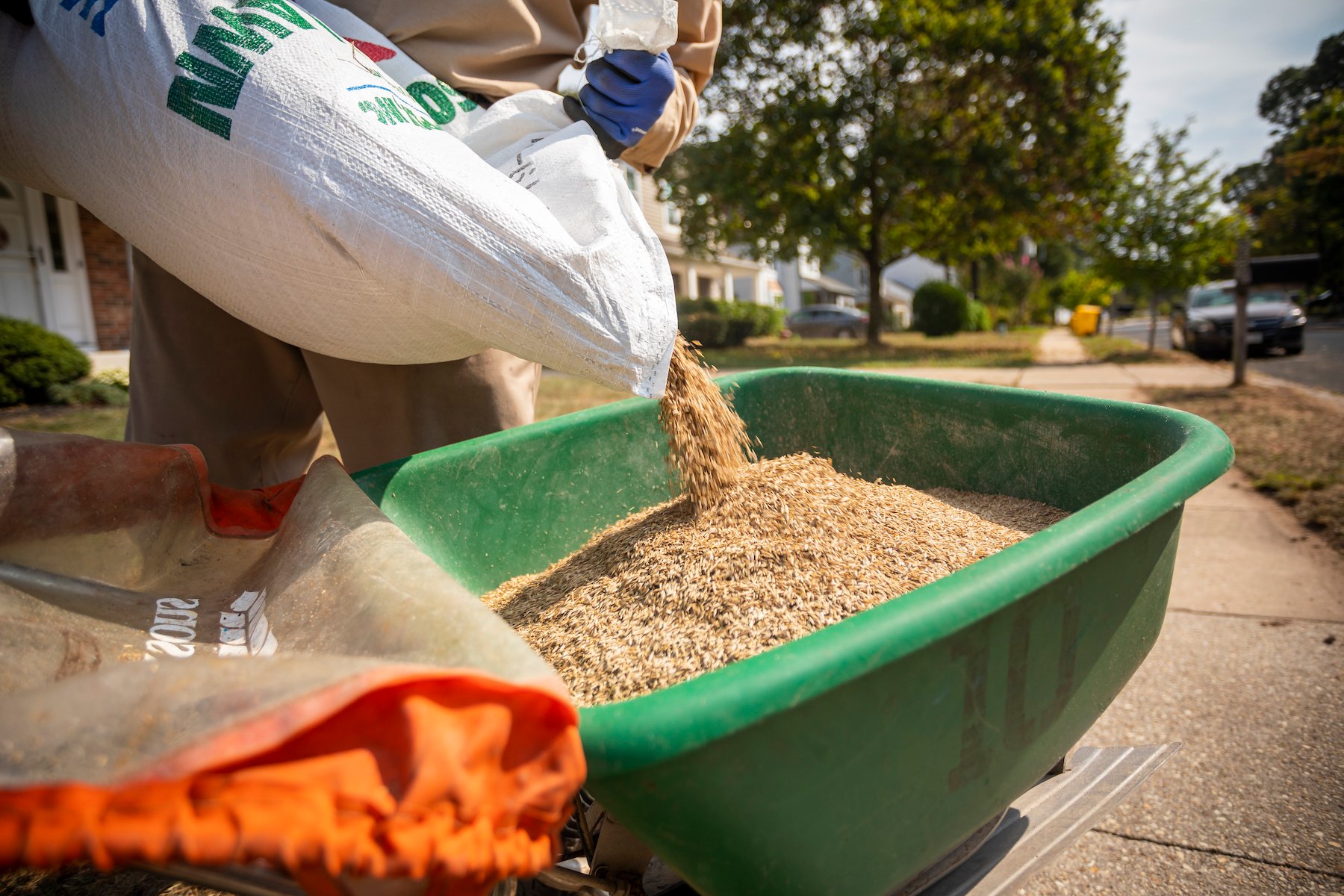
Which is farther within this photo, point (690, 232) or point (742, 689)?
point (690, 232)

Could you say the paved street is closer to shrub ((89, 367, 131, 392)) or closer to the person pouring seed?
the person pouring seed

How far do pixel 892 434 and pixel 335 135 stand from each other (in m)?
1.59

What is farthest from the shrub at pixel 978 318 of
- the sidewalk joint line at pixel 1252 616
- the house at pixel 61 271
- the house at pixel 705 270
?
the sidewalk joint line at pixel 1252 616

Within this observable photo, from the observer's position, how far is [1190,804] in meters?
1.81

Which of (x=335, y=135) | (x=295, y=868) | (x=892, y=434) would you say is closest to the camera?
(x=295, y=868)

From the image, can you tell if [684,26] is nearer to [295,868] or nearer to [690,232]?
[295,868]

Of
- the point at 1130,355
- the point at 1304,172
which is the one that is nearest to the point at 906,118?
the point at 1130,355

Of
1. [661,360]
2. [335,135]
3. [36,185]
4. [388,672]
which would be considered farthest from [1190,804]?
[36,185]

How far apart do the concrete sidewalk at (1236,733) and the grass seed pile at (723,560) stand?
29.9 inches

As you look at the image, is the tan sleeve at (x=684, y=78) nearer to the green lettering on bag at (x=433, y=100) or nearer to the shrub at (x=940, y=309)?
the green lettering on bag at (x=433, y=100)

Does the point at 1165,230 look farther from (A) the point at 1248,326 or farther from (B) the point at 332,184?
(B) the point at 332,184

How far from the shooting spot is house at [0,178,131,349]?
909 cm

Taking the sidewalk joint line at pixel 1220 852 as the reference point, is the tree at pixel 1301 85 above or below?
above

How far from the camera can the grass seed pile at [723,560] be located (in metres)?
1.24
